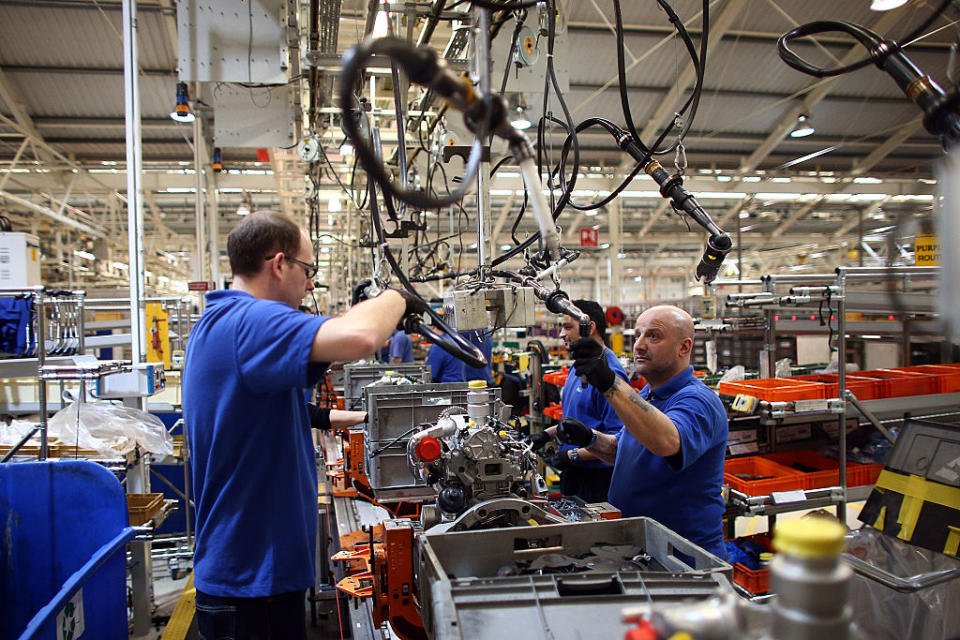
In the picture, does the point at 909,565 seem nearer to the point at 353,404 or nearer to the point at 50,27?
the point at 353,404

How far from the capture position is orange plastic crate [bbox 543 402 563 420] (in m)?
5.28

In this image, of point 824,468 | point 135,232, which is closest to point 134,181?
point 135,232

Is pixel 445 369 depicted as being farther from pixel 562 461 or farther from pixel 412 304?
pixel 412 304

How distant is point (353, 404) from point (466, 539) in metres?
2.92

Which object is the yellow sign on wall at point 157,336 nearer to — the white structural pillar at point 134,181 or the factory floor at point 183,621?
the white structural pillar at point 134,181

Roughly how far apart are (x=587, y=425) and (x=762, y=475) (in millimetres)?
1488

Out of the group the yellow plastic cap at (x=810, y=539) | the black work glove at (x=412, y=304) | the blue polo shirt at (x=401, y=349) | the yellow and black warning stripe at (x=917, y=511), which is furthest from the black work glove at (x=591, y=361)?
the blue polo shirt at (x=401, y=349)

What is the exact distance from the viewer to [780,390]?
126 inches

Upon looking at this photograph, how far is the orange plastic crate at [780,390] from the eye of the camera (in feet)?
10.4

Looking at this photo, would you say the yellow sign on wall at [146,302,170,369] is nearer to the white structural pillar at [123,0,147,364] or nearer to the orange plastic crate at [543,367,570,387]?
the white structural pillar at [123,0,147,364]

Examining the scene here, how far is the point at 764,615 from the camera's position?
2.71 feet

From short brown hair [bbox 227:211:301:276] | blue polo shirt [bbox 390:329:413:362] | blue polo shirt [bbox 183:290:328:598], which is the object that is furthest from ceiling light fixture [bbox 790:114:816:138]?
blue polo shirt [bbox 183:290:328:598]

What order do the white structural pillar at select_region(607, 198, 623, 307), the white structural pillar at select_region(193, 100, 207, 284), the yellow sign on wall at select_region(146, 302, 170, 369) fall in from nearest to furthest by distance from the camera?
the yellow sign on wall at select_region(146, 302, 170, 369), the white structural pillar at select_region(193, 100, 207, 284), the white structural pillar at select_region(607, 198, 623, 307)

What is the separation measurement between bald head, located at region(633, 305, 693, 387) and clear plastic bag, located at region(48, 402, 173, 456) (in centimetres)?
260
